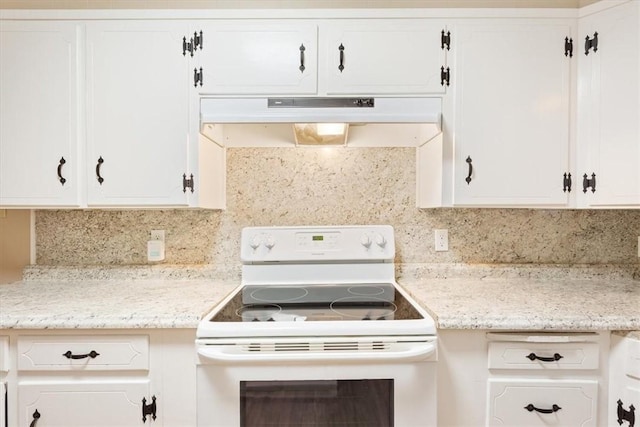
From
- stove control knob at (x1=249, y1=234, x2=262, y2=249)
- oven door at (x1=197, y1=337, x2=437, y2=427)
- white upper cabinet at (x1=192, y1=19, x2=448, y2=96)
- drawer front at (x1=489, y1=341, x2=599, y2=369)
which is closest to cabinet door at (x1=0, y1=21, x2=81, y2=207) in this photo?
white upper cabinet at (x1=192, y1=19, x2=448, y2=96)

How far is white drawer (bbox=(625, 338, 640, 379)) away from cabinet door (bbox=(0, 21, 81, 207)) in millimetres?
2181

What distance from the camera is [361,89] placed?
1508 mm

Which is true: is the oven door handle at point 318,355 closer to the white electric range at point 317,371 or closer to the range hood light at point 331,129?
the white electric range at point 317,371

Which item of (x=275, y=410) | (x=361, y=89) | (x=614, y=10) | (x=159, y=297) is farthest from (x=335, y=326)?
(x=614, y=10)

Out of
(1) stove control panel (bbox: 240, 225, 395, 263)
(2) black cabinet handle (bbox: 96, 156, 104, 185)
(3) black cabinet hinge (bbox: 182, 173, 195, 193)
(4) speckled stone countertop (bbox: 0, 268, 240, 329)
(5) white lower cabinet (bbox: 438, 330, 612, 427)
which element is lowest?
(5) white lower cabinet (bbox: 438, 330, 612, 427)

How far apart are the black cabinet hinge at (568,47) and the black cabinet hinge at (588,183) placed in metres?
0.53

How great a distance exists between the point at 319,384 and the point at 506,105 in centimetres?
136

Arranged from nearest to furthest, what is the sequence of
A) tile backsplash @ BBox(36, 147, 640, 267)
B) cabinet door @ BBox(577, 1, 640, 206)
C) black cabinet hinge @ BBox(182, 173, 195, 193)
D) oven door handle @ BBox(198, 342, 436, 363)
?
oven door handle @ BBox(198, 342, 436, 363)
cabinet door @ BBox(577, 1, 640, 206)
black cabinet hinge @ BBox(182, 173, 195, 193)
tile backsplash @ BBox(36, 147, 640, 267)

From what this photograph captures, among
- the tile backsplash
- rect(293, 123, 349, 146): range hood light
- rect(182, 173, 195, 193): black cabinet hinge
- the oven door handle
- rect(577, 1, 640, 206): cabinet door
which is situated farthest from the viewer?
the tile backsplash

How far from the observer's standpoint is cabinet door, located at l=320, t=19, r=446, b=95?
1.50 meters

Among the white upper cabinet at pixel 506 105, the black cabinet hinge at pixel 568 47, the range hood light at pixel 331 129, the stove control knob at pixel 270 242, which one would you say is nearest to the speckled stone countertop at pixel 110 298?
the stove control knob at pixel 270 242

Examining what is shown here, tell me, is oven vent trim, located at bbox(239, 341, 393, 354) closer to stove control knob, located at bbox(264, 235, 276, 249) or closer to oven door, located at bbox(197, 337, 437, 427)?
oven door, located at bbox(197, 337, 437, 427)

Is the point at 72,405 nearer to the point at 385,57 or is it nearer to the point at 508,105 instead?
the point at 385,57

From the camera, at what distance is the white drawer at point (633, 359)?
113 cm
